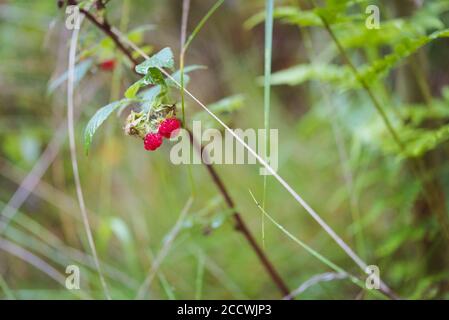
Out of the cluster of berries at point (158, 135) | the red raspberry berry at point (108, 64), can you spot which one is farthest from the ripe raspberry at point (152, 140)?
the red raspberry berry at point (108, 64)

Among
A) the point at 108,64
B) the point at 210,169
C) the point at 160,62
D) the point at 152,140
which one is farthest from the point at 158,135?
the point at 108,64

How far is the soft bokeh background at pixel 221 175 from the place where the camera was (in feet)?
4.37

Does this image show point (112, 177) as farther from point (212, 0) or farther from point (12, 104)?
point (212, 0)

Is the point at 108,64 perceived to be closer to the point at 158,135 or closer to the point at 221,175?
the point at 158,135

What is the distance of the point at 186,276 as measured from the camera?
5.54 feet

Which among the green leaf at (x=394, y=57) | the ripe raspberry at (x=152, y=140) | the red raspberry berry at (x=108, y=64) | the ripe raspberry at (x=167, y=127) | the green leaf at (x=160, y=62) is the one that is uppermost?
the red raspberry berry at (x=108, y=64)

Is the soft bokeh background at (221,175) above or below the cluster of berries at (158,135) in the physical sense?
above

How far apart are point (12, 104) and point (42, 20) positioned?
0.38 m

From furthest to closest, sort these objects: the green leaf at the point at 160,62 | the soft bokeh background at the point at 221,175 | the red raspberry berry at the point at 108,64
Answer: the soft bokeh background at the point at 221,175
the red raspberry berry at the point at 108,64
the green leaf at the point at 160,62

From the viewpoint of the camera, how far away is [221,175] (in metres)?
2.08

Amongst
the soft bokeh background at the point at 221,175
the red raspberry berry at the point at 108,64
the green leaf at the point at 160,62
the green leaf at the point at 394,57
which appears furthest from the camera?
the soft bokeh background at the point at 221,175

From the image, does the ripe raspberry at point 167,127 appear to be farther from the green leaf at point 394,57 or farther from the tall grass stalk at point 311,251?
the green leaf at point 394,57

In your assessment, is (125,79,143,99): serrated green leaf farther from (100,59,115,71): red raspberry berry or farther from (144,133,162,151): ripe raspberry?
(100,59,115,71): red raspberry berry

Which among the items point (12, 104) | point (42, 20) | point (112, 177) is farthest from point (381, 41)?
point (12, 104)
